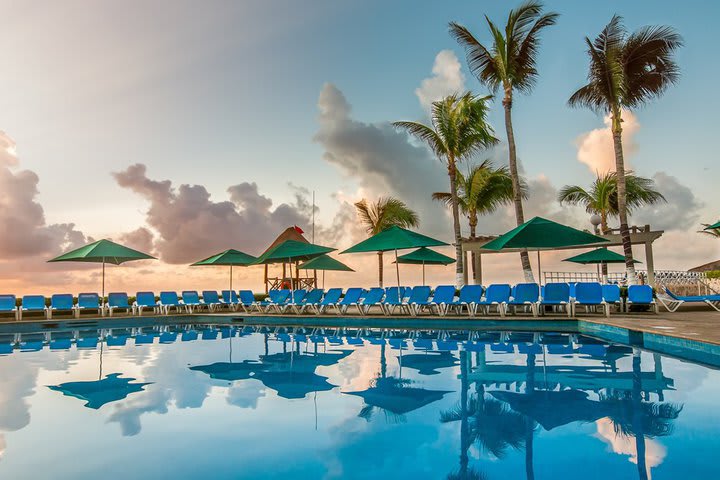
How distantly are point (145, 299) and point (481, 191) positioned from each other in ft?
44.9

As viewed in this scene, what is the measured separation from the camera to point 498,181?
2100cm

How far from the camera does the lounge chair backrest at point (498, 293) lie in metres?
12.0

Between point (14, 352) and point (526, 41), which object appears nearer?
point (14, 352)

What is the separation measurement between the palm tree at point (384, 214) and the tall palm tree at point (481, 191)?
2.63 metres

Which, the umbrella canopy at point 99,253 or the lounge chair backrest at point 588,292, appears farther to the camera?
the umbrella canopy at point 99,253

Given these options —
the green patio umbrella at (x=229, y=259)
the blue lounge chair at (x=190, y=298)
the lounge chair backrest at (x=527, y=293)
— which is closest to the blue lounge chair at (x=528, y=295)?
the lounge chair backrest at (x=527, y=293)

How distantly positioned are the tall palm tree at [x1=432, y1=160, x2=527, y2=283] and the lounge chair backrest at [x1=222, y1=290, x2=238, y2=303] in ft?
31.1

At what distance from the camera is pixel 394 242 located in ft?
41.5

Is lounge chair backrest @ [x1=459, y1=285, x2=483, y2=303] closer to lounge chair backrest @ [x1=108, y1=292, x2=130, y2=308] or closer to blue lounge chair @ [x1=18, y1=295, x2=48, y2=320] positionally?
lounge chair backrest @ [x1=108, y1=292, x2=130, y2=308]

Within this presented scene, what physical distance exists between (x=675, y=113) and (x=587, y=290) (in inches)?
277

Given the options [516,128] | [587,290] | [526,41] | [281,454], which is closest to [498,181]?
→ [516,128]

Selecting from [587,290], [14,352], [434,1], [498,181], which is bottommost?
[14,352]

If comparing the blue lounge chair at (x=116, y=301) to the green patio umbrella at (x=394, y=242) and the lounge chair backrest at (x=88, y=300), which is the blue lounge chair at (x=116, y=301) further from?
the green patio umbrella at (x=394, y=242)

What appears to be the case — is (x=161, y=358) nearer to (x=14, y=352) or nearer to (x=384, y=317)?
(x=14, y=352)
